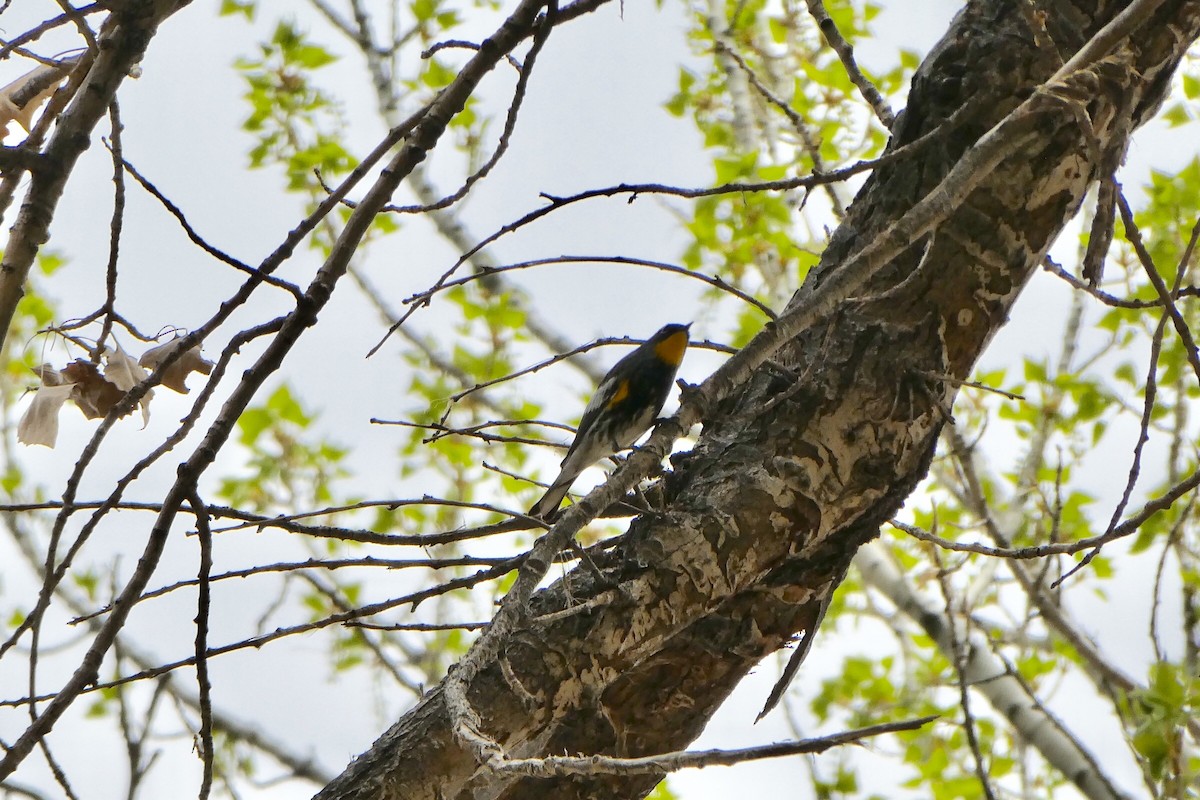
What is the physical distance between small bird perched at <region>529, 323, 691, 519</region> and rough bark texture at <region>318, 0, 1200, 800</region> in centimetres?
203

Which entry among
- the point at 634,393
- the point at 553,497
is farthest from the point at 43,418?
the point at 634,393

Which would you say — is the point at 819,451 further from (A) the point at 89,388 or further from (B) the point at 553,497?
(B) the point at 553,497

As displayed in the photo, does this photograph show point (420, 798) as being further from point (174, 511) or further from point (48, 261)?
point (48, 261)

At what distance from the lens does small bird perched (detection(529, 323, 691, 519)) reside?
4582 mm

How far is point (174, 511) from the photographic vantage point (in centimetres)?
185

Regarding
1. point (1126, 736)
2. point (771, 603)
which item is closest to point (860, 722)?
point (1126, 736)

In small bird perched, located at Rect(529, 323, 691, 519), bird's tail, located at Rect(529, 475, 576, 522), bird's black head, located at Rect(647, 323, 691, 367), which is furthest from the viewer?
bird's black head, located at Rect(647, 323, 691, 367)

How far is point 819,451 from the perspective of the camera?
2348mm

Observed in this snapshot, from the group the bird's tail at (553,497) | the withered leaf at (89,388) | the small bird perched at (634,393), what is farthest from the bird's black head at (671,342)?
the withered leaf at (89,388)

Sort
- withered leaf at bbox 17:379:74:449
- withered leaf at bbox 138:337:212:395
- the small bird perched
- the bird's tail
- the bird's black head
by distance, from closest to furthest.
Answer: withered leaf at bbox 17:379:74:449, withered leaf at bbox 138:337:212:395, the bird's tail, the small bird perched, the bird's black head

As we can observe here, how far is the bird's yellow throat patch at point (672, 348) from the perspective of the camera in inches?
187

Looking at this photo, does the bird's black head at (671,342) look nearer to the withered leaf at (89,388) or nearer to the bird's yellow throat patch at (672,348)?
the bird's yellow throat patch at (672,348)

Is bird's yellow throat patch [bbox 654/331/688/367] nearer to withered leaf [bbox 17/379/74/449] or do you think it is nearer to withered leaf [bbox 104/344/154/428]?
withered leaf [bbox 104/344/154/428]

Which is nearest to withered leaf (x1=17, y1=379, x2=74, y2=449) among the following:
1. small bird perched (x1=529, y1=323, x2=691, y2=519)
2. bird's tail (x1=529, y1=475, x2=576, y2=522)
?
bird's tail (x1=529, y1=475, x2=576, y2=522)
